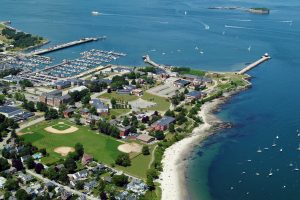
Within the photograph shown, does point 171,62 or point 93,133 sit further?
point 171,62

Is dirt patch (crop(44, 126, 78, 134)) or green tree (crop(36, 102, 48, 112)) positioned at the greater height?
green tree (crop(36, 102, 48, 112))

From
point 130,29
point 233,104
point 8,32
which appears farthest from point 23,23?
point 233,104

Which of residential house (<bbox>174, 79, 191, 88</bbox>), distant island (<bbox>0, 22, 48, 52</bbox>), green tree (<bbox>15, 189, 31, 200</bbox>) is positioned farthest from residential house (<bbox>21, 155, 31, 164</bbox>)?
distant island (<bbox>0, 22, 48, 52</bbox>)

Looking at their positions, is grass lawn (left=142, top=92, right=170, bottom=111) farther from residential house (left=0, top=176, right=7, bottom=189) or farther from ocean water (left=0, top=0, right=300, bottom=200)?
residential house (left=0, top=176, right=7, bottom=189)

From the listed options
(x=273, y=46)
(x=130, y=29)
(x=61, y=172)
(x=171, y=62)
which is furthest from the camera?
(x=130, y=29)

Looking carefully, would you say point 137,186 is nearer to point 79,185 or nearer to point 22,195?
point 79,185

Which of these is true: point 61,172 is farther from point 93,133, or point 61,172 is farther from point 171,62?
point 171,62

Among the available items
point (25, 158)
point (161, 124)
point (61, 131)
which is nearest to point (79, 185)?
point (25, 158)
